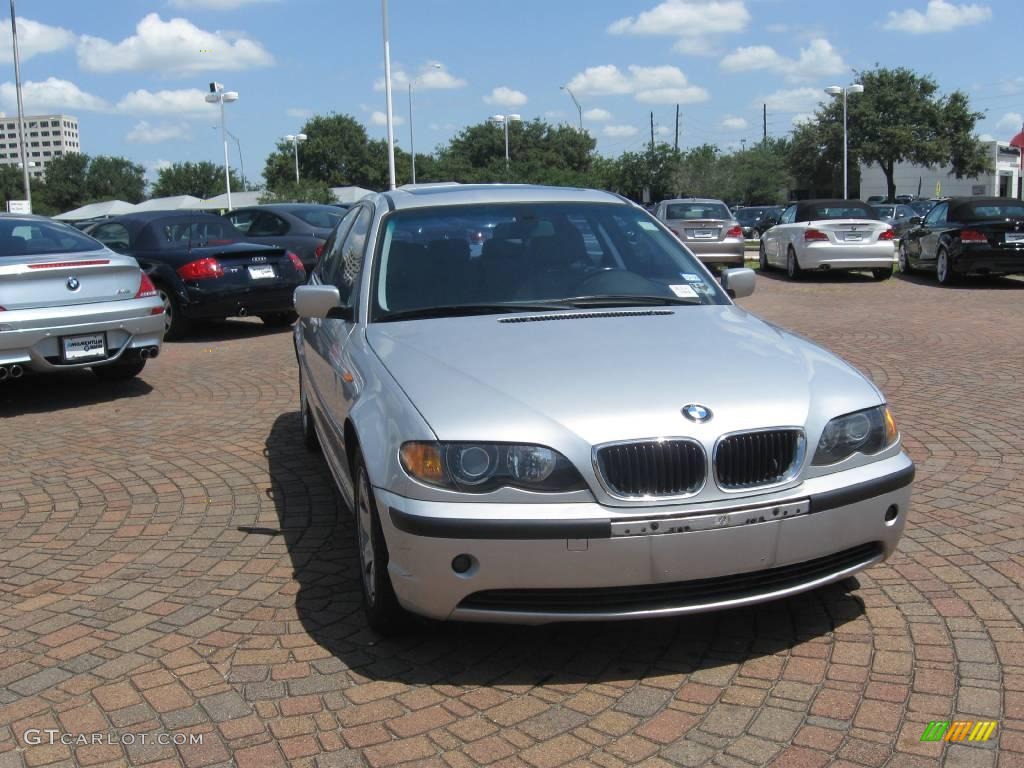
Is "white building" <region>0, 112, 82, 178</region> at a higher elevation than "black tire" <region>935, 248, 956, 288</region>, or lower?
higher

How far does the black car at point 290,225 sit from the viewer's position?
1559cm

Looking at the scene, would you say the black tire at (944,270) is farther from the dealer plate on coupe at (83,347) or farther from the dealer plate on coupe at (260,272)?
the dealer plate on coupe at (83,347)

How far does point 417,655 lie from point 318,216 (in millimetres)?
13634

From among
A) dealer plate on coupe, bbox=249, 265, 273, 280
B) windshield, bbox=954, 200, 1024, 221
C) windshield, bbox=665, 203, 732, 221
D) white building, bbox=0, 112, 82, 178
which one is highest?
white building, bbox=0, 112, 82, 178

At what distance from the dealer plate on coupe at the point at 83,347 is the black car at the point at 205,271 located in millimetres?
3739

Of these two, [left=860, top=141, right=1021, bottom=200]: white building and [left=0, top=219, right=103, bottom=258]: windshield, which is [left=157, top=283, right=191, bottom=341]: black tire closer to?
[left=0, top=219, right=103, bottom=258]: windshield

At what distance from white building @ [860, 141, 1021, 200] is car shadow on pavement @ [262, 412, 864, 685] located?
79.5 metres

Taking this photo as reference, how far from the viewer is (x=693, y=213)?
822 inches

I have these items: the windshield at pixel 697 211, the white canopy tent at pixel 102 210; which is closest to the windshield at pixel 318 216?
the windshield at pixel 697 211

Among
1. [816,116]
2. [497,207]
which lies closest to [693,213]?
[497,207]

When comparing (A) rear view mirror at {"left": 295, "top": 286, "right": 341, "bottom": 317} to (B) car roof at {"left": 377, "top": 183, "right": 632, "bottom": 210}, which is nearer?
(A) rear view mirror at {"left": 295, "top": 286, "right": 341, "bottom": 317}

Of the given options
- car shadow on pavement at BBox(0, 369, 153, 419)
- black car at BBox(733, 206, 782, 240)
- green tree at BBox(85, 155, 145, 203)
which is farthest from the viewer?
green tree at BBox(85, 155, 145, 203)

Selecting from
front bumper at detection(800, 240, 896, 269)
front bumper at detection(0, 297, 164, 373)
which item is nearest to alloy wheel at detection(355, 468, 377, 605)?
front bumper at detection(0, 297, 164, 373)

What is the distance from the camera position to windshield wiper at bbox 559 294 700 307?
15.2ft
